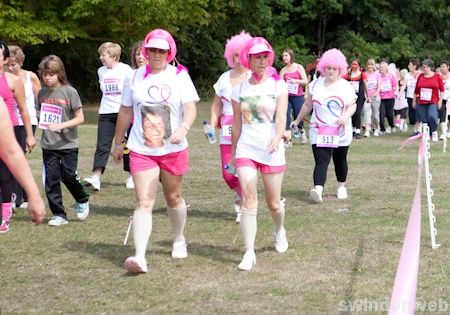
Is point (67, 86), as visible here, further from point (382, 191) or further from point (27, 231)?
point (382, 191)

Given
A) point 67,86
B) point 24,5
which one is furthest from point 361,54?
point 67,86

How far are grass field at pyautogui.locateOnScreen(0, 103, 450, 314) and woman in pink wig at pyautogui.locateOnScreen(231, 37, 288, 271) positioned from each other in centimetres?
54

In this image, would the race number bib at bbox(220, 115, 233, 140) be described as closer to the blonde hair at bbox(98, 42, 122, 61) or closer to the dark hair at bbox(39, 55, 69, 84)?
the dark hair at bbox(39, 55, 69, 84)

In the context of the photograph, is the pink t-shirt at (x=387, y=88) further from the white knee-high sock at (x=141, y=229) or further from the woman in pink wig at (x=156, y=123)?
the white knee-high sock at (x=141, y=229)

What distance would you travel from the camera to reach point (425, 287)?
6.36 metres

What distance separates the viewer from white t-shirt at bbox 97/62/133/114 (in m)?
11.1

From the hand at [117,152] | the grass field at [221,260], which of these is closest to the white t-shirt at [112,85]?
the grass field at [221,260]

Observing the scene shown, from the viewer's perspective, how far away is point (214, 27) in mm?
43344

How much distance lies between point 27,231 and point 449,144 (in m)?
12.3

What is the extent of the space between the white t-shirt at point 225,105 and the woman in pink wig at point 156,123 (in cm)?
152

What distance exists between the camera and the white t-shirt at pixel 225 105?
863 cm

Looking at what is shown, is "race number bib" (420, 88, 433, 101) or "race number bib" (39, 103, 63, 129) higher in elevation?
"race number bib" (39, 103, 63, 129)

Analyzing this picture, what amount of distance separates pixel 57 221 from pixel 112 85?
105 inches

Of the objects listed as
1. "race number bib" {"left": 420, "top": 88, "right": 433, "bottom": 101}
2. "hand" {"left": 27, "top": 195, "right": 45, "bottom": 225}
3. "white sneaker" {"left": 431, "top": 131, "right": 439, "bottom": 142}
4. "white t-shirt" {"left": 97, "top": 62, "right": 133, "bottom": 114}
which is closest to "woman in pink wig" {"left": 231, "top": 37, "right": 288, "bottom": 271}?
"hand" {"left": 27, "top": 195, "right": 45, "bottom": 225}
